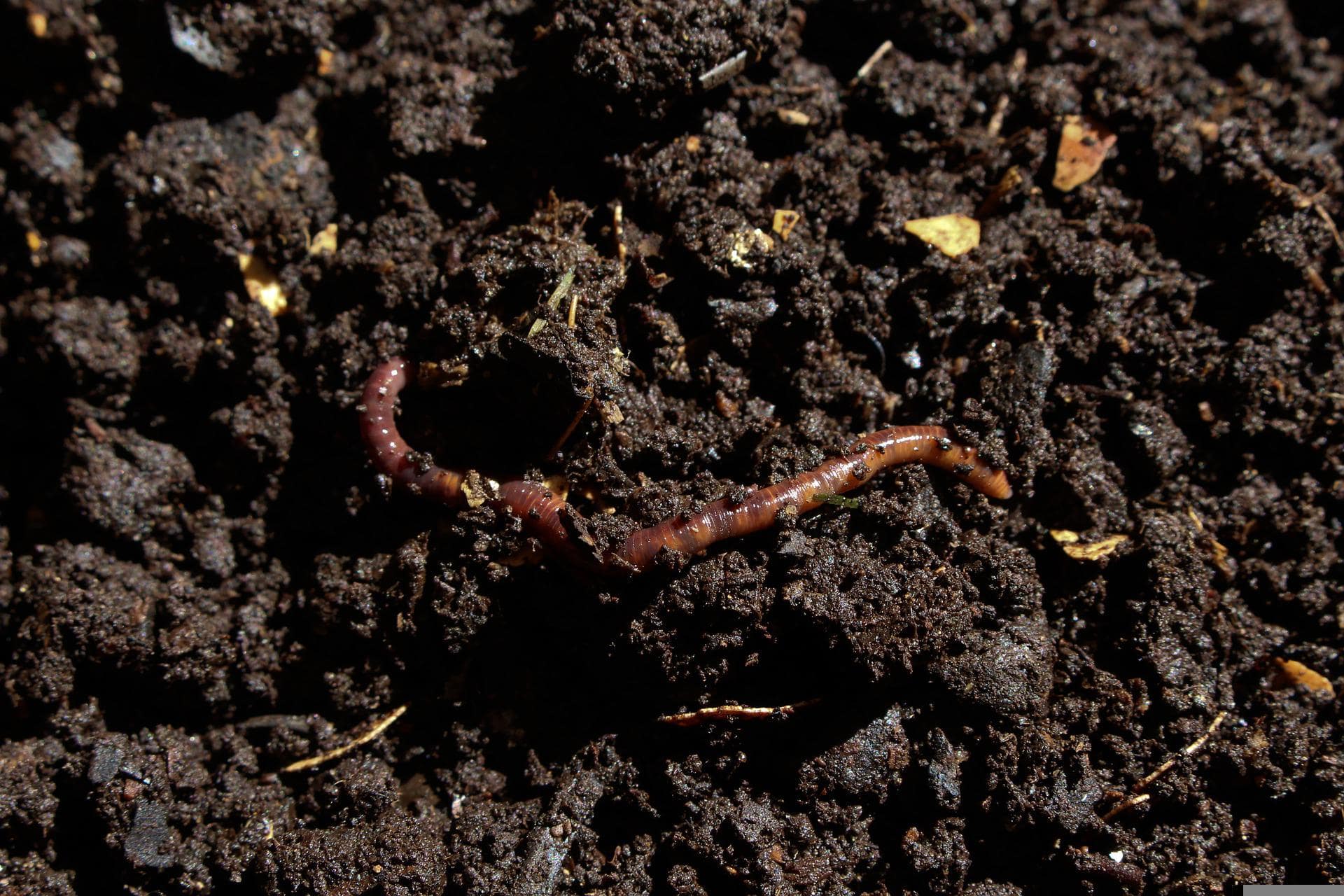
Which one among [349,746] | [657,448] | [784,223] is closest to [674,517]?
[657,448]

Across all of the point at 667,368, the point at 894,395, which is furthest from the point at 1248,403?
the point at 667,368

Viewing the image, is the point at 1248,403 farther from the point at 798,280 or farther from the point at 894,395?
the point at 798,280

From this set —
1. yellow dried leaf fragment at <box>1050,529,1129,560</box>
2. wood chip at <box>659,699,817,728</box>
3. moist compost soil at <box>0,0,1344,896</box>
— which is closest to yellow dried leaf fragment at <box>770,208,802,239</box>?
moist compost soil at <box>0,0,1344,896</box>

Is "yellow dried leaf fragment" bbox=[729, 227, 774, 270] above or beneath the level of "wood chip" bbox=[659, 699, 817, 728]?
above

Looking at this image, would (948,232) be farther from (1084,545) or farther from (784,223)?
(1084,545)

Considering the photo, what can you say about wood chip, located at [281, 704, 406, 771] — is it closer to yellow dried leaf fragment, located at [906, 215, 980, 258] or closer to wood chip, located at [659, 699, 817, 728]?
wood chip, located at [659, 699, 817, 728]

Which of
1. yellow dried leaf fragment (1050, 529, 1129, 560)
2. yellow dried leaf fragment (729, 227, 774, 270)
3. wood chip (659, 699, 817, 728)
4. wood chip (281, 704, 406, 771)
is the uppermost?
yellow dried leaf fragment (729, 227, 774, 270)

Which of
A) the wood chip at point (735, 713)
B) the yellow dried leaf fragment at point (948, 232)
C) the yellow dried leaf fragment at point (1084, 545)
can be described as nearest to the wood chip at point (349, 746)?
the wood chip at point (735, 713)
